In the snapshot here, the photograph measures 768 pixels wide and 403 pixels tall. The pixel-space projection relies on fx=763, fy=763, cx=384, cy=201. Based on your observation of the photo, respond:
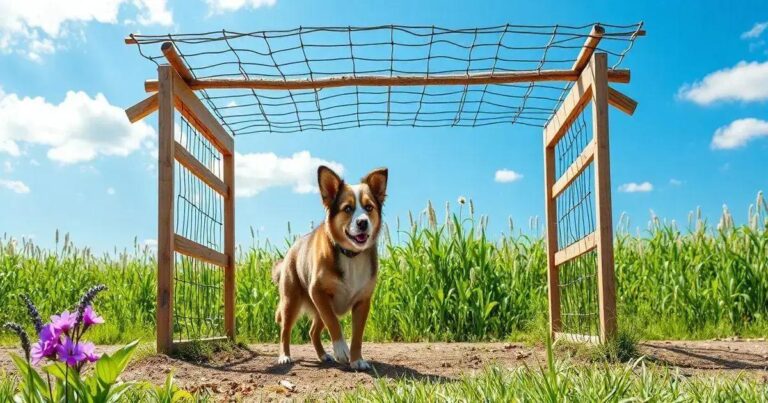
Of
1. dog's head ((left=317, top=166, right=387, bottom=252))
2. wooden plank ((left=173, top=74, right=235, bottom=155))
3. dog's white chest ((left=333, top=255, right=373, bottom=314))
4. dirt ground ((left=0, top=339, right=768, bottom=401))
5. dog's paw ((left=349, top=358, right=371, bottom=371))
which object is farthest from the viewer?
wooden plank ((left=173, top=74, right=235, bottom=155))

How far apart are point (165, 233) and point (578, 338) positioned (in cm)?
358

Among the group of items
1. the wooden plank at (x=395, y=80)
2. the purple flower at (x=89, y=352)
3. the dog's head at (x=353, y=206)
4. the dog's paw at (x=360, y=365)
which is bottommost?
the dog's paw at (x=360, y=365)

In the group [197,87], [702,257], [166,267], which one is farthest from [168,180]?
[702,257]

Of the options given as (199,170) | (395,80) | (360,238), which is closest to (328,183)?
(360,238)

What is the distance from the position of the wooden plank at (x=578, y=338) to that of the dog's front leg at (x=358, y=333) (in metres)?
1.88

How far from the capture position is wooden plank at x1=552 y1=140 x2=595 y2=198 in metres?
6.28

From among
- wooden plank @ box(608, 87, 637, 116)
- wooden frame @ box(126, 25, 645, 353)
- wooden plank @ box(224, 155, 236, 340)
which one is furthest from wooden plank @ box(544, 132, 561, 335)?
wooden plank @ box(224, 155, 236, 340)

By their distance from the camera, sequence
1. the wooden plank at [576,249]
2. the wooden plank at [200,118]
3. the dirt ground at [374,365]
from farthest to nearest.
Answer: the wooden plank at [200,118] < the wooden plank at [576,249] < the dirt ground at [374,365]

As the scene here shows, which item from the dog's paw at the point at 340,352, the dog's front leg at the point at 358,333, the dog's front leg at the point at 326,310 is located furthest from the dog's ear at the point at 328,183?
the dog's paw at the point at 340,352

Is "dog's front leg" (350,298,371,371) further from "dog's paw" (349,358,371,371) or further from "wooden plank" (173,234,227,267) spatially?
"wooden plank" (173,234,227,267)

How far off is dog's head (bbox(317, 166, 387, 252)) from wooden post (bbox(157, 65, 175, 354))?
4.45 feet

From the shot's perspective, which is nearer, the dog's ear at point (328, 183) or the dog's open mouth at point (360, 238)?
the dog's open mouth at point (360, 238)

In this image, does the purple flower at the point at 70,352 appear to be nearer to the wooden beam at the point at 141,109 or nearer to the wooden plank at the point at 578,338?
the wooden beam at the point at 141,109

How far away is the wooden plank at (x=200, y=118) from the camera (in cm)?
660
